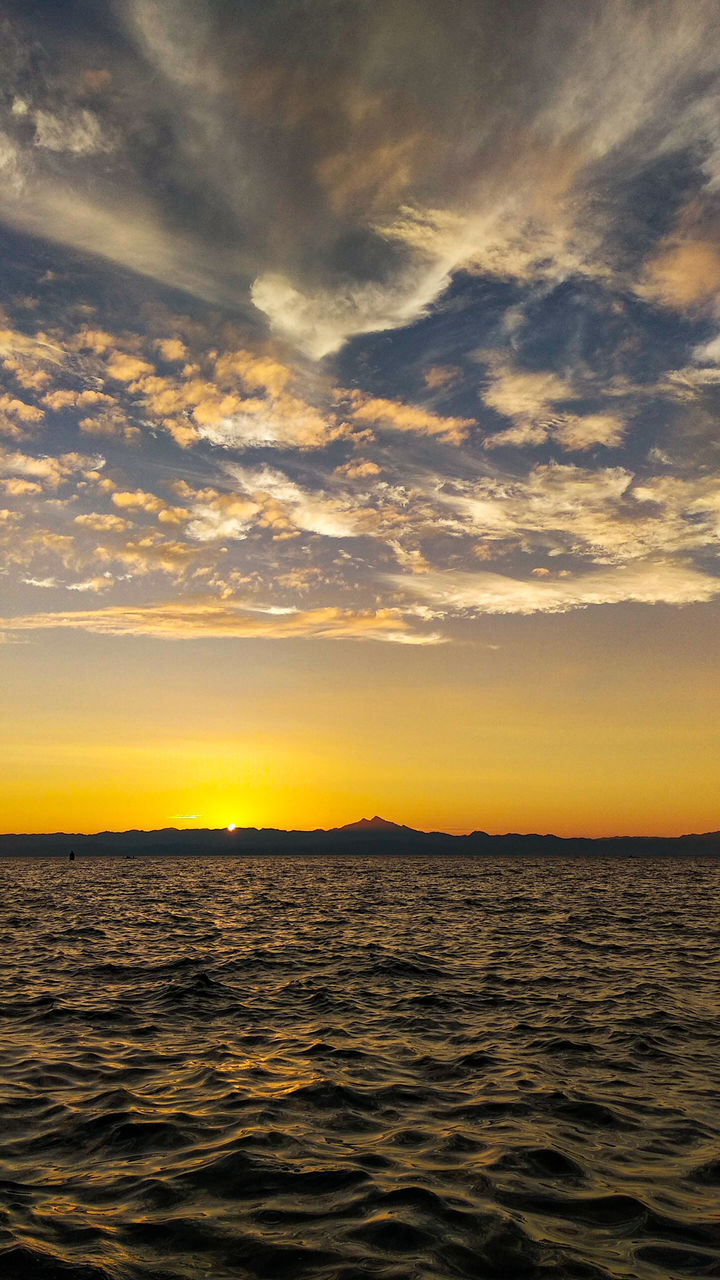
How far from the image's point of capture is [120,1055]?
13945mm

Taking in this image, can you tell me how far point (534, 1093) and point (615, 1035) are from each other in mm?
4503

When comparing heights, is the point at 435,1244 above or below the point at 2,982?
above

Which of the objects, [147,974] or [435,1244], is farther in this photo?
[147,974]

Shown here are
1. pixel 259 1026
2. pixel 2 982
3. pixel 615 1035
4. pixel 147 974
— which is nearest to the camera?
pixel 615 1035

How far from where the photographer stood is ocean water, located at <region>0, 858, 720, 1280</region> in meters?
6.95

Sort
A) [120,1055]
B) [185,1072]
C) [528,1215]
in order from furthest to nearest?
A: [120,1055] < [185,1072] < [528,1215]

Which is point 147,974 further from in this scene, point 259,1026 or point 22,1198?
point 22,1198

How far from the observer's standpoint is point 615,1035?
50.0 feet

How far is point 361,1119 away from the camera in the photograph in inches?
416

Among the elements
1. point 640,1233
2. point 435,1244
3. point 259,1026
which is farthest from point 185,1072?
point 640,1233

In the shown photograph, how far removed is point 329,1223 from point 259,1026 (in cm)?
944

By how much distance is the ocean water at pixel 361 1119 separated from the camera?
6949 millimetres

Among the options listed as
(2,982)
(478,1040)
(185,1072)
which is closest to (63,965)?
(2,982)

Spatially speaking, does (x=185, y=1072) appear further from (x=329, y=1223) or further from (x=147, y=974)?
(x=147, y=974)
